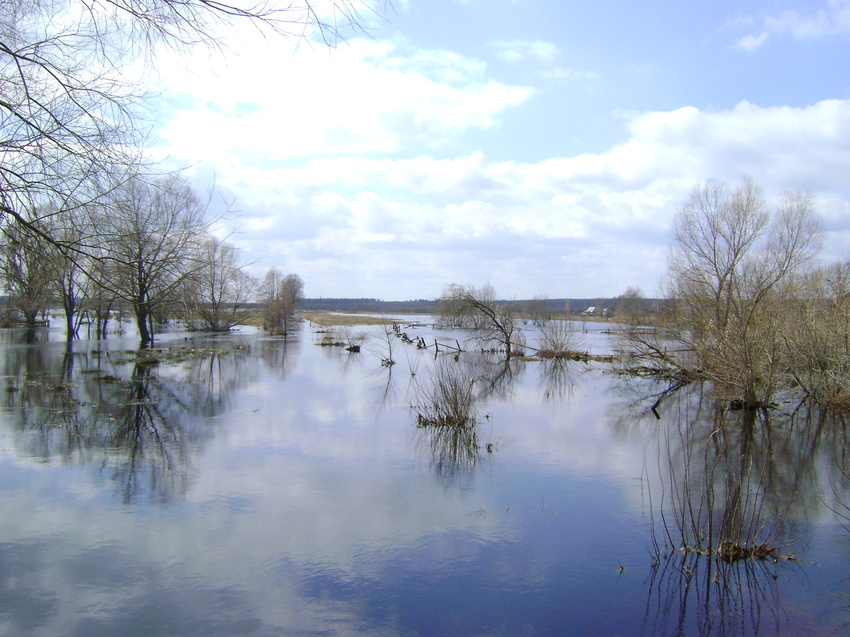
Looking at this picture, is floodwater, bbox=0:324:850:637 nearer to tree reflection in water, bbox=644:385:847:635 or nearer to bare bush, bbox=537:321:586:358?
tree reflection in water, bbox=644:385:847:635

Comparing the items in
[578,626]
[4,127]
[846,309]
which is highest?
[4,127]

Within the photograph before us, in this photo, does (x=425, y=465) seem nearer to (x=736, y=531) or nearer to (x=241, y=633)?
(x=736, y=531)

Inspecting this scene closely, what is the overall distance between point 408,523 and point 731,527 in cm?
353

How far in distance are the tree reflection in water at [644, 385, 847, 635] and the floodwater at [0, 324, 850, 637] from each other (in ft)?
0.11

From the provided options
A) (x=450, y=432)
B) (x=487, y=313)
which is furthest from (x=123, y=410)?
(x=487, y=313)

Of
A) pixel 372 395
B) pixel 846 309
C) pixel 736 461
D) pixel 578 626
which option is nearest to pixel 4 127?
pixel 578 626

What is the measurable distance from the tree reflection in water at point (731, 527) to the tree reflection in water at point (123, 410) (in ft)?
19.8

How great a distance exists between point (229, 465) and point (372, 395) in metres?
8.51

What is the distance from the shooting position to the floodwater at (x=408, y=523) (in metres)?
5.31

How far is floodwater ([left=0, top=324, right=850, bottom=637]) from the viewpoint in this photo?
5.31 meters

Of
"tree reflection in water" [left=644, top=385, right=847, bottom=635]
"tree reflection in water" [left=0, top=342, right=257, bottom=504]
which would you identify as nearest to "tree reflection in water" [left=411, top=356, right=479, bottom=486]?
"tree reflection in water" [left=644, top=385, right=847, bottom=635]

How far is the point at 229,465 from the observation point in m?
9.67

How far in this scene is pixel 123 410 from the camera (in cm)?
1366

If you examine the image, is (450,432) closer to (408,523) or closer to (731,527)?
(408,523)
